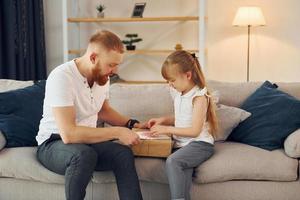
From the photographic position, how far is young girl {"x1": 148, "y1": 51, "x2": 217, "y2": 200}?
219 cm

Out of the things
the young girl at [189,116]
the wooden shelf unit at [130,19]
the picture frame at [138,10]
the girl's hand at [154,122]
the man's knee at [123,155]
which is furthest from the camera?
the picture frame at [138,10]

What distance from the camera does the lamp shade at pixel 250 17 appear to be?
4316 millimetres

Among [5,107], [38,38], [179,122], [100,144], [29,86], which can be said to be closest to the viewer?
[100,144]

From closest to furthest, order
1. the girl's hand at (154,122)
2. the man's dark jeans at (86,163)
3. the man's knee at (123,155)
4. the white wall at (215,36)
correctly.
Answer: the man's dark jeans at (86,163), the man's knee at (123,155), the girl's hand at (154,122), the white wall at (215,36)

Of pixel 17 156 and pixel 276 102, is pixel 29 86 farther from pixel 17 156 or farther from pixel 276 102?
pixel 276 102

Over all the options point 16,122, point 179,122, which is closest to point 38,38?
point 16,122

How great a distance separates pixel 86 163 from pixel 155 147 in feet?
1.31

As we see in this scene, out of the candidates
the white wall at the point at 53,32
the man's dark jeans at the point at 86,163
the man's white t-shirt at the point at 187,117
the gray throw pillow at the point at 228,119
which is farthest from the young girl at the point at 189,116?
the white wall at the point at 53,32

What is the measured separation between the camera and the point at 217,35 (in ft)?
15.4

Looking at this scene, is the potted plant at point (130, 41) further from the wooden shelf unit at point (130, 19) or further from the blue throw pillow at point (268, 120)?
the blue throw pillow at point (268, 120)

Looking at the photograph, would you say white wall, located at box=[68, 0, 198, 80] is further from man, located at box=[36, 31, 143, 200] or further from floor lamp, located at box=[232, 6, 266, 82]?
man, located at box=[36, 31, 143, 200]

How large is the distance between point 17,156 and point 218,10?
3.02 m

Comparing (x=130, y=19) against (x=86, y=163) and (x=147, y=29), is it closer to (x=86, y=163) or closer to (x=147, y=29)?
(x=147, y=29)

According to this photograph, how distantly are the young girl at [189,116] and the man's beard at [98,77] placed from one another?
337 mm
